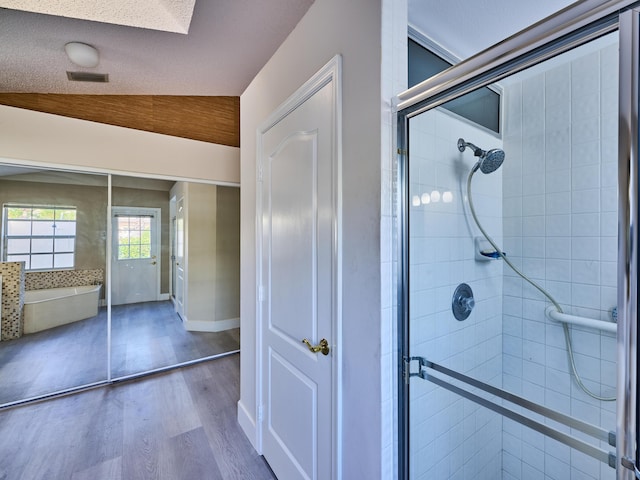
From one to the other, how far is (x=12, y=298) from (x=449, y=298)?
393 cm

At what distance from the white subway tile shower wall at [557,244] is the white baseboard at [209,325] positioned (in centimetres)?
354

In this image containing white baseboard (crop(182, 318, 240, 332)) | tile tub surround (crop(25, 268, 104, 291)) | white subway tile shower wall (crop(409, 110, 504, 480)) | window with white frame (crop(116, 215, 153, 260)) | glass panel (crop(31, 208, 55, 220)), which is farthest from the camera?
white baseboard (crop(182, 318, 240, 332))

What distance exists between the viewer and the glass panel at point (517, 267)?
1.28 meters

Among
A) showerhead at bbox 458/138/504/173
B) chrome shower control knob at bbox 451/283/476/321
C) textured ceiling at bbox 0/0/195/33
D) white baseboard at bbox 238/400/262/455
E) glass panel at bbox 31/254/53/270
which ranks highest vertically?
textured ceiling at bbox 0/0/195/33

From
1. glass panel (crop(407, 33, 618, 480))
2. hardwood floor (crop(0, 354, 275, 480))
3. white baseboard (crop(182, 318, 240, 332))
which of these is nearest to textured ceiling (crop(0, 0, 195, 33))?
glass panel (crop(407, 33, 618, 480))

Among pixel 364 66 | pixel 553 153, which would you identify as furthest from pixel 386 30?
pixel 553 153

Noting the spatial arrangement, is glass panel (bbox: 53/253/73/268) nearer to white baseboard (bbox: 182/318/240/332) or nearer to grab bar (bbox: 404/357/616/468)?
white baseboard (bbox: 182/318/240/332)

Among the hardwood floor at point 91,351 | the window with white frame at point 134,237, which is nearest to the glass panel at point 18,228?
the window with white frame at point 134,237

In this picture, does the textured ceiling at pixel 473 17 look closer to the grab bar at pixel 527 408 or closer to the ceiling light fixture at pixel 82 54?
the grab bar at pixel 527 408

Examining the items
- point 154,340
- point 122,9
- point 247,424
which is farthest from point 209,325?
point 122,9

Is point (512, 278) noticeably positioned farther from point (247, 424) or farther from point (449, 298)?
point (247, 424)

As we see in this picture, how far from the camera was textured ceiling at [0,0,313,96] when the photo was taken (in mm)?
1534

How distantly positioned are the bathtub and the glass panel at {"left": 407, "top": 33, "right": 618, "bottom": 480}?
11.2 feet

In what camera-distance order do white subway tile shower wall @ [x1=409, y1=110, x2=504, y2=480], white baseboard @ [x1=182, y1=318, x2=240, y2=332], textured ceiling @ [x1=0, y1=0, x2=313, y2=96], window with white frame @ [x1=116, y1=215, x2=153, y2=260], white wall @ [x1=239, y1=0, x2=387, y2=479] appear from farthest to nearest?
white baseboard @ [x1=182, y1=318, x2=240, y2=332]
window with white frame @ [x1=116, y1=215, x2=153, y2=260]
textured ceiling @ [x1=0, y1=0, x2=313, y2=96]
white subway tile shower wall @ [x1=409, y1=110, x2=504, y2=480]
white wall @ [x1=239, y1=0, x2=387, y2=479]
